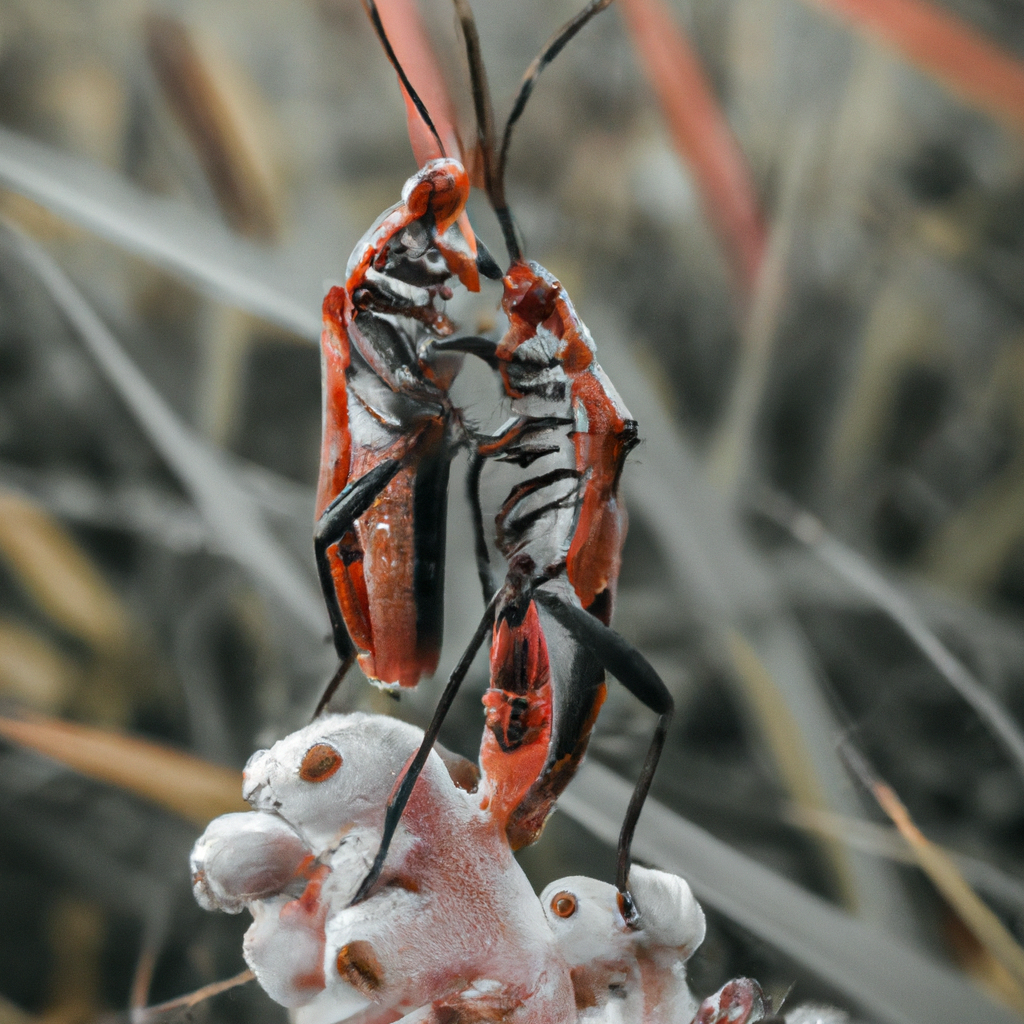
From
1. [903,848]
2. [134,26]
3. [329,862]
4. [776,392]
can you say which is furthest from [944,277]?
[134,26]

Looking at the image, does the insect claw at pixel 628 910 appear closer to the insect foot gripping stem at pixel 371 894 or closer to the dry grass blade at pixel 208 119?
the insect foot gripping stem at pixel 371 894

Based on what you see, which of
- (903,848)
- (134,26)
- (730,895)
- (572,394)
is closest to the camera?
(572,394)

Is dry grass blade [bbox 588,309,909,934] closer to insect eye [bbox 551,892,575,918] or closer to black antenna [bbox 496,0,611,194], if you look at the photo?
black antenna [bbox 496,0,611,194]

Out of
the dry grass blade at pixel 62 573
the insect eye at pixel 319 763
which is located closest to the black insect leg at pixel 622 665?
the insect eye at pixel 319 763

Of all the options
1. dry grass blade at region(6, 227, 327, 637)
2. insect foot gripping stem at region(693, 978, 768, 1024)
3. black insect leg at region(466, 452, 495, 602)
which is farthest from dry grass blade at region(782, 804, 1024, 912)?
dry grass blade at region(6, 227, 327, 637)

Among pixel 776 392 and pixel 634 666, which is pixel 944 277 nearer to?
pixel 776 392
